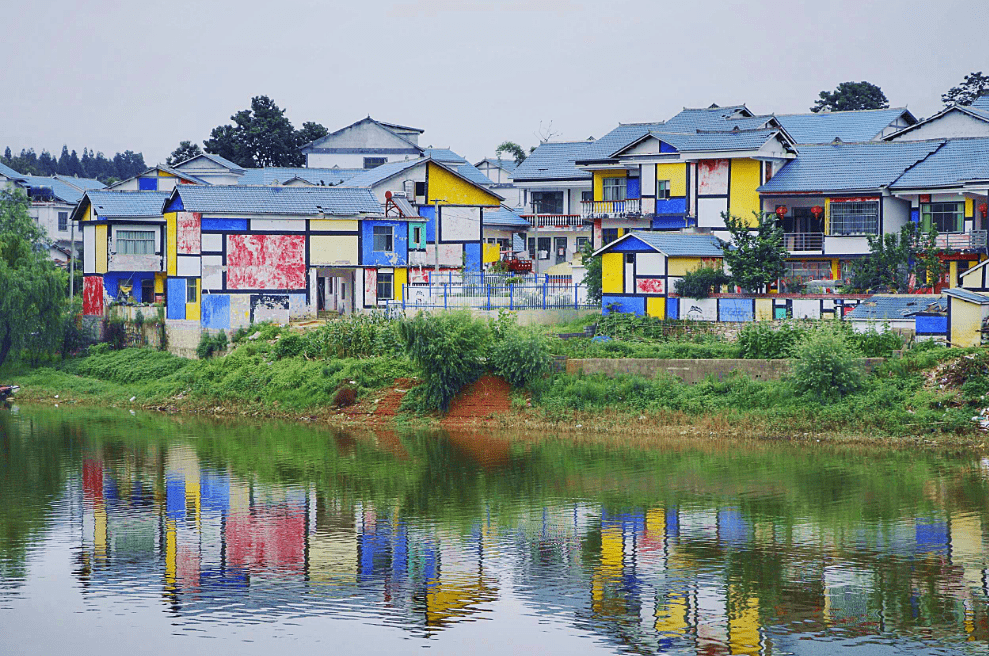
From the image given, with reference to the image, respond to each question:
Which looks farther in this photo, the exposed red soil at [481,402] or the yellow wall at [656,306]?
the yellow wall at [656,306]

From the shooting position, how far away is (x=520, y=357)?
135 feet

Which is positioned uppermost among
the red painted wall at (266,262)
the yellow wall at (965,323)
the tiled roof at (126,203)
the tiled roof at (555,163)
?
the tiled roof at (555,163)

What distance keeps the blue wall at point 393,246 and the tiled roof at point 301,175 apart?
14250 mm

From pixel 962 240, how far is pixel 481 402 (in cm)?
1895

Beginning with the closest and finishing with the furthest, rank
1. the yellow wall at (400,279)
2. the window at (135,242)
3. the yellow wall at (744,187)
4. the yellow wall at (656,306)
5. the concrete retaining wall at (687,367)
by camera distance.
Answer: the concrete retaining wall at (687,367)
the yellow wall at (656,306)
the yellow wall at (744,187)
the yellow wall at (400,279)
the window at (135,242)

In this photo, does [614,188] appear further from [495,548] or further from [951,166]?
[495,548]

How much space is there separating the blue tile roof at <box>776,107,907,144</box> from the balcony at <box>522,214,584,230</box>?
34.8ft

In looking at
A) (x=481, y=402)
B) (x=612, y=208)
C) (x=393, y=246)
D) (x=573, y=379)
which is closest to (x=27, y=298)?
(x=393, y=246)

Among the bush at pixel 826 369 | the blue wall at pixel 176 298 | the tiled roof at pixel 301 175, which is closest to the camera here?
the bush at pixel 826 369

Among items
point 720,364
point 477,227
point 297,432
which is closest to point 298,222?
point 477,227

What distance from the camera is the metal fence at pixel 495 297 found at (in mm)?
47625

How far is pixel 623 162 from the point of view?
2167 inches

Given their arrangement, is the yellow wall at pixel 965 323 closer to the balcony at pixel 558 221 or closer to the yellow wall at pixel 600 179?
the yellow wall at pixel 600 179

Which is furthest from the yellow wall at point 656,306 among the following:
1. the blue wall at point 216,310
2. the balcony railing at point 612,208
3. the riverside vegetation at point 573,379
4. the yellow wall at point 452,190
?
the blue wall at point 216,310
